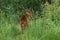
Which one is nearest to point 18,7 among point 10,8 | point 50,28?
point 10,8

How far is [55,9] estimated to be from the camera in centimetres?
930

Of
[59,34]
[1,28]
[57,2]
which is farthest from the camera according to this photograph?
[57,2]

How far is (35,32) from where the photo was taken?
21.0ft

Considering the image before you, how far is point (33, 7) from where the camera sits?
38.1ft

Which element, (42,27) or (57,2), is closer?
(42,27)

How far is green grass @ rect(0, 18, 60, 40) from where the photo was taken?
5.96 meters

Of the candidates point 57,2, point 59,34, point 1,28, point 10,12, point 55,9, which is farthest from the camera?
point 10,12

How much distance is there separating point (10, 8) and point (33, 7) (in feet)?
3.74

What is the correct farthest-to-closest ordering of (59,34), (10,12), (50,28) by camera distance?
(10,12)
(50,28)
(59,34)

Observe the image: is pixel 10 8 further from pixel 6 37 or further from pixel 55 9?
pixel 6 37

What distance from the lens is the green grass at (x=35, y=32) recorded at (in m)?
5.96

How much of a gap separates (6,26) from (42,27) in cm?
113

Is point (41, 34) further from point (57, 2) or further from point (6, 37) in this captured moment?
point (57, 2)

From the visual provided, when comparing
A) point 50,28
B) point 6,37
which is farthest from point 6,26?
point 50,28
